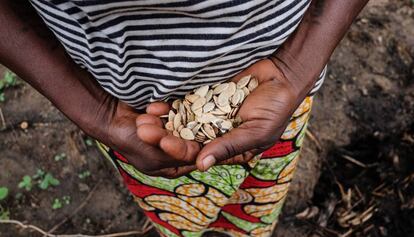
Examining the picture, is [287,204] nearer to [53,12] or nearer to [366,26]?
[366,26]

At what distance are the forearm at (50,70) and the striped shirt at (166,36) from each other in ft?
0.19

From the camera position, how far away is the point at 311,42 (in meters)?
0.97

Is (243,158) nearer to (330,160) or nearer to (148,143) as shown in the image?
(148,143)

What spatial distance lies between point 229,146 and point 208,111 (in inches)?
4.6

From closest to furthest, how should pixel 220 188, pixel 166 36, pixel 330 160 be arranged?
pixel 166 36, pixel 220 188, pixel 330 160

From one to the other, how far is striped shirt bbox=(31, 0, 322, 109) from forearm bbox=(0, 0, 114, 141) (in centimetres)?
6

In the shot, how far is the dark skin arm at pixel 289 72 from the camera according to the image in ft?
3.04

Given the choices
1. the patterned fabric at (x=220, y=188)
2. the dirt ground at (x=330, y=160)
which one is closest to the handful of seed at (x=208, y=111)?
the patterned fabric at (x=220, y=188)

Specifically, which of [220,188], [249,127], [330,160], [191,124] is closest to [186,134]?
[191,124]

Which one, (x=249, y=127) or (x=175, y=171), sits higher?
(x=249, y=127)

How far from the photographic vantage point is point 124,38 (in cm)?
80

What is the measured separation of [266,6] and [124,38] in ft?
0.88

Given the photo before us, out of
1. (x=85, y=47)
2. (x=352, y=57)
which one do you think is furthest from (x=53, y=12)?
(x=352, y=57)

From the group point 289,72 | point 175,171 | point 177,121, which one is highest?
point 289,72
